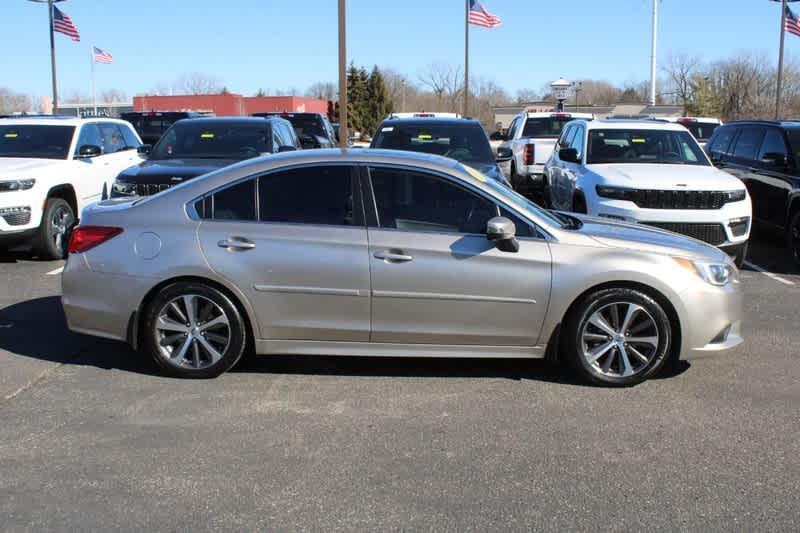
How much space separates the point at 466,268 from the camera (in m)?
5.19

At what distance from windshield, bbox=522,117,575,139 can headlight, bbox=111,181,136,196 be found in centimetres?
1072

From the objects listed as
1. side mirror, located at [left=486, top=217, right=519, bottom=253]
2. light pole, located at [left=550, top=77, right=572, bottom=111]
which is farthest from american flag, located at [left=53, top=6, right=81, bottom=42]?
side mirror, located at [left=486, top=217, right=519, bottom=253]

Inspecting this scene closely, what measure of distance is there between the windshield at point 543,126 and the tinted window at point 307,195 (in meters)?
13.0

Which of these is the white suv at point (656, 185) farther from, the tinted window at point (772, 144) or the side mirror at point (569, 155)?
the tinted window at point (772, 144)

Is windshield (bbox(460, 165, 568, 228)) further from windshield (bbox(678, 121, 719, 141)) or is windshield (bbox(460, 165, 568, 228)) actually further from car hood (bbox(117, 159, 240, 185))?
windshield (bbox(678, 121, 719, 141))

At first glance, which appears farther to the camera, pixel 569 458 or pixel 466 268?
pixel 466 268

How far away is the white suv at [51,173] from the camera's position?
934cm

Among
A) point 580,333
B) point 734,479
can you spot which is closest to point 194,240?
point 580,333

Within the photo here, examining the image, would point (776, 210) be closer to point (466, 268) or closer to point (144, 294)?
point (466, 268)

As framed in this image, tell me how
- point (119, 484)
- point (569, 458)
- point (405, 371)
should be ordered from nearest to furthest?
point (119, 484)
point (569, 458)
point (405, 371)

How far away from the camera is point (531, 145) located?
15.7m

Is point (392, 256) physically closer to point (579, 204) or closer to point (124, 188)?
point (124, 188)

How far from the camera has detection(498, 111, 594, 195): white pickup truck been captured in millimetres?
15703

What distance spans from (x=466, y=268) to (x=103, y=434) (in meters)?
2.44
